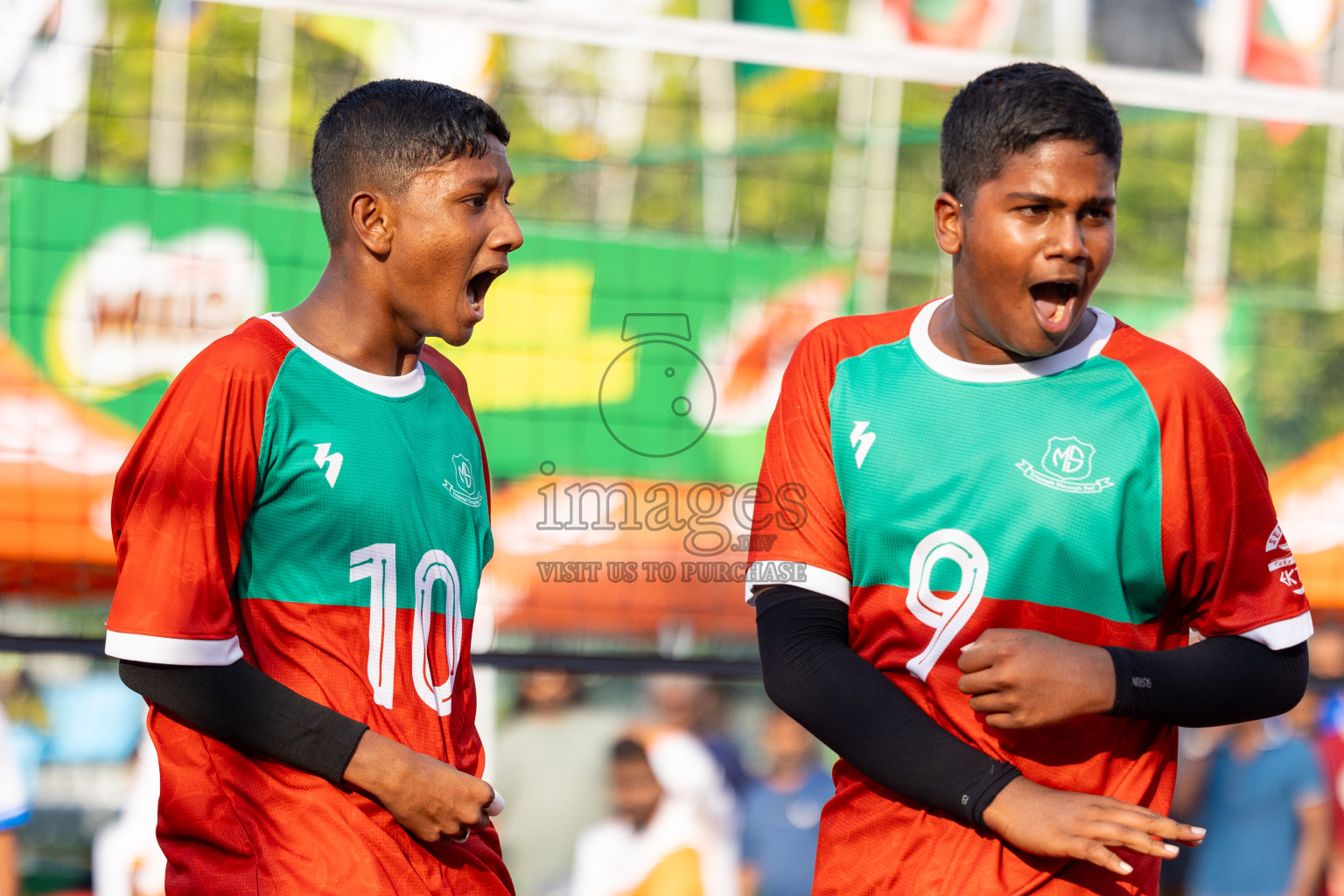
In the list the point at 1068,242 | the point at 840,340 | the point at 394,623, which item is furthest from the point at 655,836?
the point at 1068,242

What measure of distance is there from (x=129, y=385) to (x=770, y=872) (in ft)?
12.5

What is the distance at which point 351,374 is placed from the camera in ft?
7.96

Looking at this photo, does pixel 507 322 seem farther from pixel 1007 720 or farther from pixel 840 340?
pixel 1007 720

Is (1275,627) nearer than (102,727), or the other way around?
(1275,627)

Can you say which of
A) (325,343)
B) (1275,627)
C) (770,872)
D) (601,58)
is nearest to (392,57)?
(601,58)

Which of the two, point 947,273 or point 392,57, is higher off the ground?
point 392,57

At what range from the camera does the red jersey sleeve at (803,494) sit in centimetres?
230

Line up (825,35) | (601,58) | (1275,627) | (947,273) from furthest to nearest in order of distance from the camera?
(601,58) < (947,273) < (825,35) < (1275,627)

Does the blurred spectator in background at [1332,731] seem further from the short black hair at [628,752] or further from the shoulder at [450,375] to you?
the shoulder at [450,375]

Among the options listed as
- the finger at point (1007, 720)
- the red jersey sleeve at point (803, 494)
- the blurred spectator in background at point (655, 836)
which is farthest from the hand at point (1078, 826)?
the blurred spectator in background at point (655, 836)

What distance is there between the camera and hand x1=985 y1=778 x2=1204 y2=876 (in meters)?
1.93

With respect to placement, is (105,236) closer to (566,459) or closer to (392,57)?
(566,459)

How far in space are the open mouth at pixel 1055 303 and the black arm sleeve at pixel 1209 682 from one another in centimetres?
56

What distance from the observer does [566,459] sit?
652 cm
